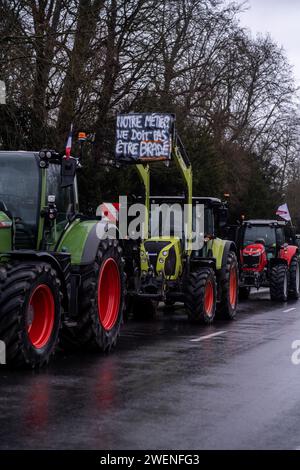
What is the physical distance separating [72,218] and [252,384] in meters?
3.41

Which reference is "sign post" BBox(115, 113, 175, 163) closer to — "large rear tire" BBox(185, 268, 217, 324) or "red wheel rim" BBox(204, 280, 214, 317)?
"large rear tire" BBox(185, 268, 217, 324)

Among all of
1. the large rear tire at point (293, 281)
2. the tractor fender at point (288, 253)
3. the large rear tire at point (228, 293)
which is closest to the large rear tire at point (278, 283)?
the tractor fender at point (288, 253)

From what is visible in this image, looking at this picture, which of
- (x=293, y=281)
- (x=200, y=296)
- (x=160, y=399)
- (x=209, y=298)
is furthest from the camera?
(x=293, y=281)

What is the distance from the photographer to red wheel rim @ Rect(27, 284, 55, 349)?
342 inches

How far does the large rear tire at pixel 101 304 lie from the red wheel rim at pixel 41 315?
80 centimetres

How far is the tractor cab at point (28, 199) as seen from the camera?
9.34 m

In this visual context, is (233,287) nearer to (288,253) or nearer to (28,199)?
(288,253)

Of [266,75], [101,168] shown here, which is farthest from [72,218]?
[266,75]

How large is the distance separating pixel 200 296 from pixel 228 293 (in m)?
1.55

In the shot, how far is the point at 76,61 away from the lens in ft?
65.4

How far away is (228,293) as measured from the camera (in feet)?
50.3

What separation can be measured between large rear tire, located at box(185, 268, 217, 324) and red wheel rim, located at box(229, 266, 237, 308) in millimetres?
1190

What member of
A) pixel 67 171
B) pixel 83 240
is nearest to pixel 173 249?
pixel 83 240

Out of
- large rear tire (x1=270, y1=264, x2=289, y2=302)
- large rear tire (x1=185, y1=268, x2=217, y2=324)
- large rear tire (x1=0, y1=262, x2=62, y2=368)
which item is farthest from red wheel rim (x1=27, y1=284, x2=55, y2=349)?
large rear tire (x1=270, y1=264, x2=289, y2=302)
